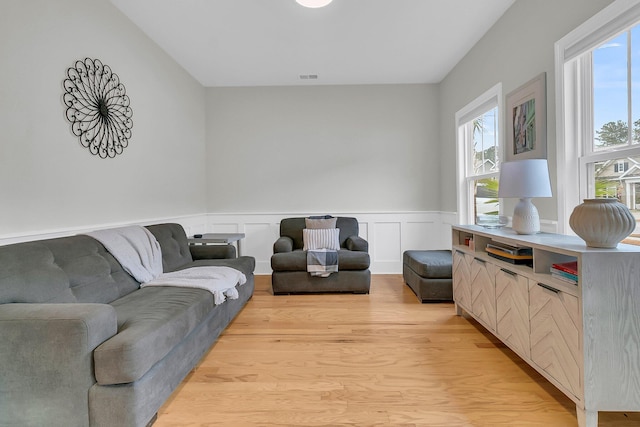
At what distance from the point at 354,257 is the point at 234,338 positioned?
65.5 inches

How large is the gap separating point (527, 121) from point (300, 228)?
2.81 meters

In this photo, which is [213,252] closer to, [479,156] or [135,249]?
[135,249]

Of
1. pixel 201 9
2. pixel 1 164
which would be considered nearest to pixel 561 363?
pixel 1 164

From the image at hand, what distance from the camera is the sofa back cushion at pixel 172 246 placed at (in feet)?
9.68

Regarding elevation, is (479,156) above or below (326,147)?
below

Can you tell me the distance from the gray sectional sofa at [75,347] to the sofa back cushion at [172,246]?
97cm

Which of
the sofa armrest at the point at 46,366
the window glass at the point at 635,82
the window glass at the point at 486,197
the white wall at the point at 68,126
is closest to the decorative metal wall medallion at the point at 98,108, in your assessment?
the white wall at the point at 68,126

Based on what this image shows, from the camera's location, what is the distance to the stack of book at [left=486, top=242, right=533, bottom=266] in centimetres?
205

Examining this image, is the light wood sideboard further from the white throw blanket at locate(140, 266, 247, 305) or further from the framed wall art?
the white throw blanket at locate(140, 266, 247, 305)

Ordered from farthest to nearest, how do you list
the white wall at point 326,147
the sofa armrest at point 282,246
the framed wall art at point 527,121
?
the white wall at point 326,147 < the sofa armrest at point 282,246 < the framed wall art at point 527,121

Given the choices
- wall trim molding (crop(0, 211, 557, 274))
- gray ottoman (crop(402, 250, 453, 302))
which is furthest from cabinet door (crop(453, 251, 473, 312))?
wall trim molding (crop(0, 211, 557, 274))

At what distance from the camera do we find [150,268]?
2566 millimetres

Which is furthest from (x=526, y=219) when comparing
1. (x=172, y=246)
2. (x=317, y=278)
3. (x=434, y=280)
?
(x=172, y=246)

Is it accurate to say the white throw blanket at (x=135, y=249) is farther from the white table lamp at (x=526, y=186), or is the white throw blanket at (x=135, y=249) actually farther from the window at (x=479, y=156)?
the window at (x=479, y=156)
